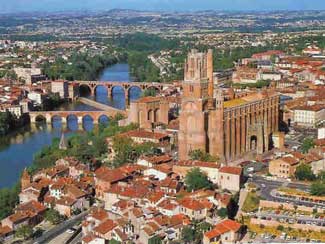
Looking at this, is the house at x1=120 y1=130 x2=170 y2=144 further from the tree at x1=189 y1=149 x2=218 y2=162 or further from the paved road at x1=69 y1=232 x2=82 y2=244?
the paved road at x1=69 y1=232 x2=82 y2=244

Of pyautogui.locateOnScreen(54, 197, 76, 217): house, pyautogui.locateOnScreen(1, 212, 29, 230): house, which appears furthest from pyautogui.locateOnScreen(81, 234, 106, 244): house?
pyautogui.locateOnScreen(54, 197, 76, 217): house

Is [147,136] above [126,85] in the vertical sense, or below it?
above

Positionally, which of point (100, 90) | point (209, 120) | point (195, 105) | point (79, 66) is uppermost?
point (195, 105)

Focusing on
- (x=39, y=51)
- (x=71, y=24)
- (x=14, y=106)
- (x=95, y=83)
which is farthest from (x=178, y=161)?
(x=71, y=24)

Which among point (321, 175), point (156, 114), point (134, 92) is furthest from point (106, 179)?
point (134, 92)

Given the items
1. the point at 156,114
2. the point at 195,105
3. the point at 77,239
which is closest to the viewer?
the point at 77,239

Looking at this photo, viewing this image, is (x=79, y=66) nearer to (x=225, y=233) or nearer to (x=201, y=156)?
(x=201, y=156)

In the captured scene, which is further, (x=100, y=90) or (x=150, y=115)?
(x=100, y=90)
